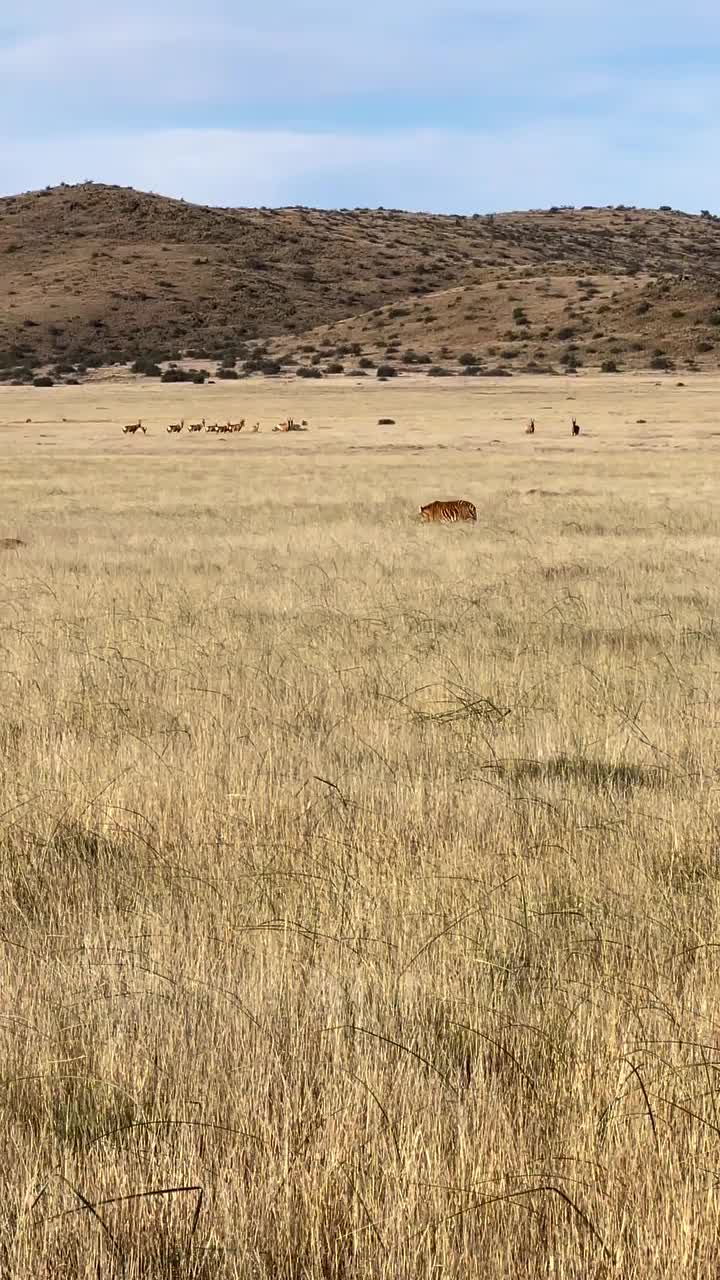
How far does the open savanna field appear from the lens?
2.93 metres

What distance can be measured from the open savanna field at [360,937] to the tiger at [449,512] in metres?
7.11

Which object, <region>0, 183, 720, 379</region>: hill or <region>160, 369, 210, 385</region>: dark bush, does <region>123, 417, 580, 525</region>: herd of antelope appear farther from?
<region>0, 183, 720, 379</region>: hill

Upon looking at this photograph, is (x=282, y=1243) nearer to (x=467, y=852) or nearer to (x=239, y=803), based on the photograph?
(x=467, y=852)

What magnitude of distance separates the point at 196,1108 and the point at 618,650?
7.59 metres

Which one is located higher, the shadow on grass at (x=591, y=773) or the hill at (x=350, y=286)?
the hill at (x=350, y=286)

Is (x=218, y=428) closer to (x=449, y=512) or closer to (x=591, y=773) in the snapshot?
(x=449, y=512)

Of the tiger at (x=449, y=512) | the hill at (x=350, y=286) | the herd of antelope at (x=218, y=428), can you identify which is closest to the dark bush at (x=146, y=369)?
the hill at (x=350, y=286)

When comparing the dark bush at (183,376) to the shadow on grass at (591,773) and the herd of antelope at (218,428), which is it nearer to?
the herd of antelope at (218,428)

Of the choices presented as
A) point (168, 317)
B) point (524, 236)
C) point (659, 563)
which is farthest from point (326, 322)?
point (659, 563)

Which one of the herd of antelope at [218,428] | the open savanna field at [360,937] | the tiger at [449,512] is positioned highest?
the herd of antelope at [218,428]

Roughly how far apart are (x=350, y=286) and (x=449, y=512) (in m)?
92.3

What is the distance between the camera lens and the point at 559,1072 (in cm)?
359

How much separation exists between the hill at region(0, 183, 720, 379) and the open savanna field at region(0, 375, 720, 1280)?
62.3m

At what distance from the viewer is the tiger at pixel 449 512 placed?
66.6ft
